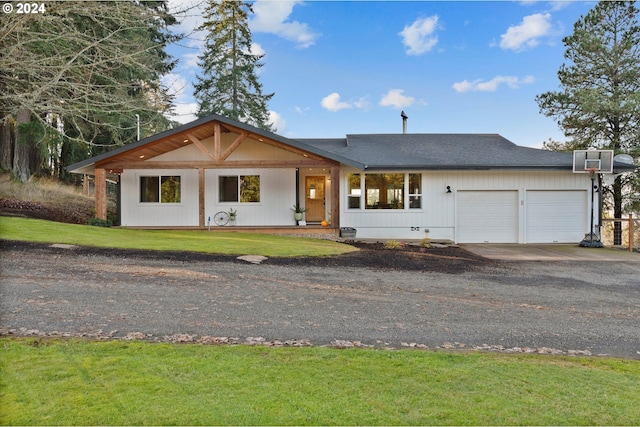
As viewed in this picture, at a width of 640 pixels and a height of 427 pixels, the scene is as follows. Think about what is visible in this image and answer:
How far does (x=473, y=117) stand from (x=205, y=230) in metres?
17.0

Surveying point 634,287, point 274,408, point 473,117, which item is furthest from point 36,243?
point 473,117

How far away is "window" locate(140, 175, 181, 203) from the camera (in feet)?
49.7

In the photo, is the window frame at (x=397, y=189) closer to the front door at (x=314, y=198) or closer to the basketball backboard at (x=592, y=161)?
the front door at (x=314, y=198)

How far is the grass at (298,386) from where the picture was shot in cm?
262

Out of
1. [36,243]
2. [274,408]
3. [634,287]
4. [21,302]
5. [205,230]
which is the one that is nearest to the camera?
[274,408]

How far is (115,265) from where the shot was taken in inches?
311

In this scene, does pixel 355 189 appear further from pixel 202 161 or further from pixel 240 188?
pixel 202 161

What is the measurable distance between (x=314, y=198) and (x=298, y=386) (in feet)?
45.4

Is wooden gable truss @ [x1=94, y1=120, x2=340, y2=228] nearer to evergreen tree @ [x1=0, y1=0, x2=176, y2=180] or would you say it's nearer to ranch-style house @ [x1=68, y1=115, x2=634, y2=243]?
ranch-style house @ [x1=68, y1=115, x2=634, y2=243]

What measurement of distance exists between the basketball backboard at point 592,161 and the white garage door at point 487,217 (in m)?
2.28

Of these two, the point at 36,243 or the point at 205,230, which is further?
the point at 205,230

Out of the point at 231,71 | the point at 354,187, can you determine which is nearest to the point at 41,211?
the point at 354,187

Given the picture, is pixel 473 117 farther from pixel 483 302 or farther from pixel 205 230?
pixel 483 302

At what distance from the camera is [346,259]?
9.91 meters
